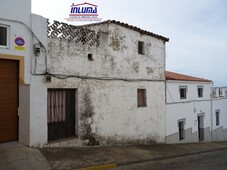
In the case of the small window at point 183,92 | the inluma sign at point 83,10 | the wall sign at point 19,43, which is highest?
the inluma sign at point 83,10

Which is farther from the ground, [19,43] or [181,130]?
[19,43]

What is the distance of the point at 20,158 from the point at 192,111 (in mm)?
12731

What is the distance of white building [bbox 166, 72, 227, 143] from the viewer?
13933 mm

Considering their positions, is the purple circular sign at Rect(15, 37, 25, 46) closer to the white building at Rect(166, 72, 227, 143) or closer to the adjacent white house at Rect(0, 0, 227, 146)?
the adjacent white house at Rect(0, 0, 227, 146)

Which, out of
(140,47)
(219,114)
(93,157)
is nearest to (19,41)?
(93,157)

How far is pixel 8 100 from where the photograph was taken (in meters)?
7.18

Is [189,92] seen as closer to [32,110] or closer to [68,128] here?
[68,128]

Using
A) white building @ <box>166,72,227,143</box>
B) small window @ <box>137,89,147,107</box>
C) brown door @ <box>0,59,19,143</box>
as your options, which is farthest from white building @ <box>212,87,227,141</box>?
brown door @ <box>0,59,19,143</box>

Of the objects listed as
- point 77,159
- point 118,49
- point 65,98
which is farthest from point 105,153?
point 118,49

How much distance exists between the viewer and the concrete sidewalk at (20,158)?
5909mm

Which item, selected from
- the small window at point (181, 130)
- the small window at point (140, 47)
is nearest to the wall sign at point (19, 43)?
the small window at point (140, 47)

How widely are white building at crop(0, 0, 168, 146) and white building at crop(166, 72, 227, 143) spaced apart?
182cm

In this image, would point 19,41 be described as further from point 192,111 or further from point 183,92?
point 192,111

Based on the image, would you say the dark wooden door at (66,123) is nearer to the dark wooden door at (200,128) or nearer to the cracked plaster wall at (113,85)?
the cracked plaster wall at (113,85)
